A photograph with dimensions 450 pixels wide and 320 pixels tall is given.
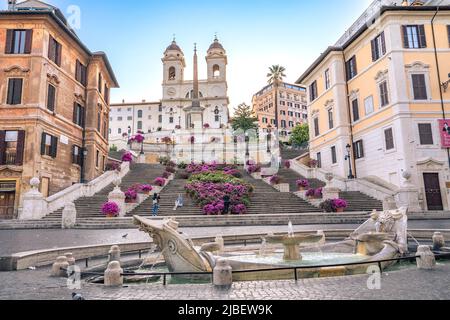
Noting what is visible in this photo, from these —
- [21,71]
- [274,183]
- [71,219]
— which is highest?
[21,71]

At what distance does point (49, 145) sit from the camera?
2755cm

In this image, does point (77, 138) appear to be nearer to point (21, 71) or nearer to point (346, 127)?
point (21, 71)

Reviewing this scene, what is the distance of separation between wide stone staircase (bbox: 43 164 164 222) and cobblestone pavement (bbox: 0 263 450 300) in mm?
14912

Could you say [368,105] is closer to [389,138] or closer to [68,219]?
[389,138]

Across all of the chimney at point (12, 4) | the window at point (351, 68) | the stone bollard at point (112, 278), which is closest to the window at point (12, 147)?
the chimney at point (12, 4)

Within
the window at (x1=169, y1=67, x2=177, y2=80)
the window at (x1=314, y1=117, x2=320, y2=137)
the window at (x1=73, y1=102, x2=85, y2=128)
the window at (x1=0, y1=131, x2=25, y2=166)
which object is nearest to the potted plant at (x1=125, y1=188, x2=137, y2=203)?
the window at (x1=0, y1=131, x2=25, y2=166)

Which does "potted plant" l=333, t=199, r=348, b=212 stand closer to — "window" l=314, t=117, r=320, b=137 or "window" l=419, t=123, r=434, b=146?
"window" l=419, t=123, r=434, b=146

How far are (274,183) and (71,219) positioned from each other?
17.4m

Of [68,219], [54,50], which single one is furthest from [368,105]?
[54,50]

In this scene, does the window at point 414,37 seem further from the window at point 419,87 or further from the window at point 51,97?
the window at point 51,97

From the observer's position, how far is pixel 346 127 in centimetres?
3231

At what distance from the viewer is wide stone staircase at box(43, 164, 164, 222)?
71.5ft

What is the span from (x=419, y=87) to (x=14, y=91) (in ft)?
106
